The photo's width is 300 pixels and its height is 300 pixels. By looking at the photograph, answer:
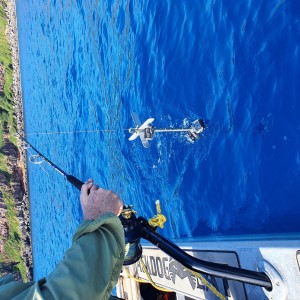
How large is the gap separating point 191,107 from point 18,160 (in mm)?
17820

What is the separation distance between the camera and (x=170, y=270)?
5.90m

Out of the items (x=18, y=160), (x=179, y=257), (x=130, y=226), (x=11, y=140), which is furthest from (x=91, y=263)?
(x=11, y=140)

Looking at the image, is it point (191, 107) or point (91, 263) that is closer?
point (91, 263)

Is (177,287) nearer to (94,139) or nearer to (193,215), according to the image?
(193,215)

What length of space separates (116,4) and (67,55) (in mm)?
4495

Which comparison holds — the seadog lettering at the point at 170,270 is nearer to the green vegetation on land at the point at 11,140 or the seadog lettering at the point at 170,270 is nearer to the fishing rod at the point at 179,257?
the fishing rod at the point at 179,257

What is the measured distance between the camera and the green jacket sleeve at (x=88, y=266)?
232 cm

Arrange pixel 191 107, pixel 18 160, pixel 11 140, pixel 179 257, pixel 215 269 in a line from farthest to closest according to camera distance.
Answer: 1. pixel 11 140
2. pixel 18 160
3. pixel 191 107
4. pixel 179 257
5. pixel 215 269

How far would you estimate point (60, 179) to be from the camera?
15391mm

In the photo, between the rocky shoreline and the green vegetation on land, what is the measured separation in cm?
26

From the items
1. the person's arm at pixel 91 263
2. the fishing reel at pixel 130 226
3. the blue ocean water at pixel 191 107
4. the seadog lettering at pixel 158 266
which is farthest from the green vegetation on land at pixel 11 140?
the person's arm at pixel 91 263

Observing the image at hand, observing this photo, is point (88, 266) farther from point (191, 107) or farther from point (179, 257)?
point (191, 107)

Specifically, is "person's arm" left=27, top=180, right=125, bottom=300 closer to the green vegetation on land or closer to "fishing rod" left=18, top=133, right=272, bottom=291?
"fishing rod" left=18, top=133, right=272, bottom=291

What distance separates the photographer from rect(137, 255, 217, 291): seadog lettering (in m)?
5.27
